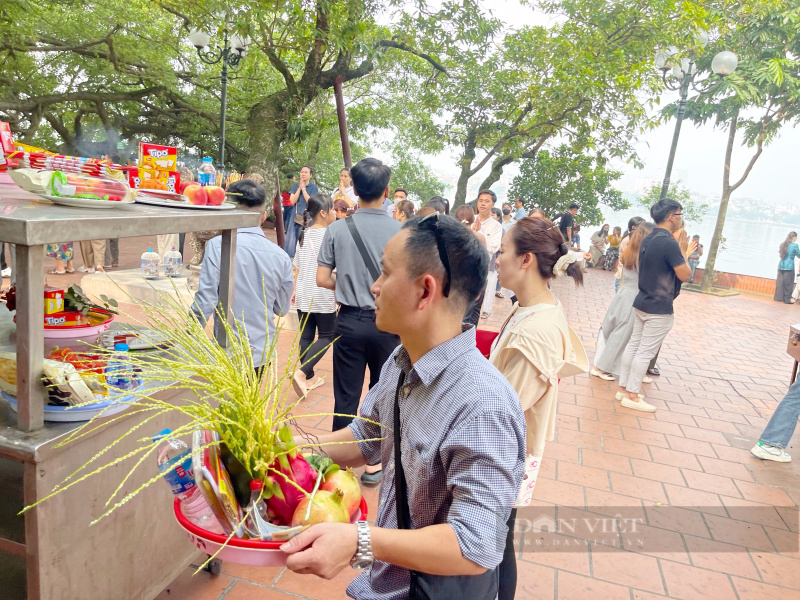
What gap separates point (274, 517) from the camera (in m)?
1.27

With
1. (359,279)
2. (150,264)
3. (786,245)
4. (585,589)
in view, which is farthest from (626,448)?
(786,245)

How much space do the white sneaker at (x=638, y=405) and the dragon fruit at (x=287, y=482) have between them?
4.95 m

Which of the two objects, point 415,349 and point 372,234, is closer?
point 415,349

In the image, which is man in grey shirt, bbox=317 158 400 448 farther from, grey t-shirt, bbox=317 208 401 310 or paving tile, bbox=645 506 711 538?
paving tile, bbox=645 506 711 538

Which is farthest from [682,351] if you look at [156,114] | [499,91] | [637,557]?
[156,114]

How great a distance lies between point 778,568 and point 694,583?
62 cm

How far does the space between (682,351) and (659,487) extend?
15.9ft

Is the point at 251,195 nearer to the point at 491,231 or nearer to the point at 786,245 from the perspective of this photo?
the point at 491,231

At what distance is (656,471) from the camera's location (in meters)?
4.26

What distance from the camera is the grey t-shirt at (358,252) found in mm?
3314

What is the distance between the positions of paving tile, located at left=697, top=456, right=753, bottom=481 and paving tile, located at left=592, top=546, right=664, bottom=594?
1.57 metres

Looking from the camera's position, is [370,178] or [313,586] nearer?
[313,586]

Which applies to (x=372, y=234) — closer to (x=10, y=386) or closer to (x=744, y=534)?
(x=10, y=386)

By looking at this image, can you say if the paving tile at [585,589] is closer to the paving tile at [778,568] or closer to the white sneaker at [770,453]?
the paving tile at [778,568]
